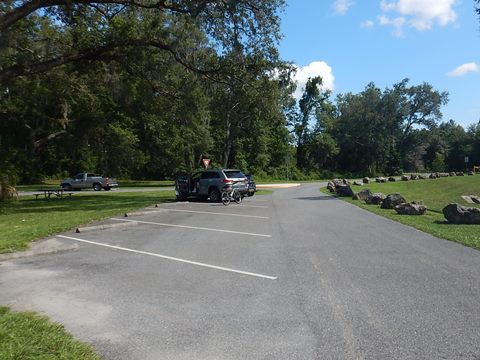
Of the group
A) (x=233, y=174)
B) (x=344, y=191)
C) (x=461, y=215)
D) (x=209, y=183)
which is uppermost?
(x=233, y=174)

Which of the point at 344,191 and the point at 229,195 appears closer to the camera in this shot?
the point at 229,195

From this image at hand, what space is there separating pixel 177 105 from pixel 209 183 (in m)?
4.78

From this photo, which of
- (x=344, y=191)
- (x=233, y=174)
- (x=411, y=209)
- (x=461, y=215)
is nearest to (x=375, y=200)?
(x=411, y=209)

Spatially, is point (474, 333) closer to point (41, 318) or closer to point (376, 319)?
point (376, 319)

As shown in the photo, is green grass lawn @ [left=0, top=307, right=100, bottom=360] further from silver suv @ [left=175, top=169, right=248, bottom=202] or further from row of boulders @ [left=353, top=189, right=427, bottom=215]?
silver suv @ [left=175, top=169, right=248, bottom=202]

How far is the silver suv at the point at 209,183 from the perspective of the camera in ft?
86.2

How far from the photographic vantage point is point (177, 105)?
88.0 feet

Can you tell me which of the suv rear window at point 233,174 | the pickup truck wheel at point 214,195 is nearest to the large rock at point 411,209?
the suv rear window at point 233,174

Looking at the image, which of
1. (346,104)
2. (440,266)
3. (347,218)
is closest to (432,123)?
(346,104)

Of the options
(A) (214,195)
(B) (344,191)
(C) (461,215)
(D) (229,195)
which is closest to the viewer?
(C) (461,215)

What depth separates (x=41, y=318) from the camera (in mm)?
5434

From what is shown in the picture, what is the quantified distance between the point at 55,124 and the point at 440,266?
169 feet

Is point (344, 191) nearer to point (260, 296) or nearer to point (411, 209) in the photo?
point (411, 209)

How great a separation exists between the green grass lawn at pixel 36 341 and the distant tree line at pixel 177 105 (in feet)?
48.8
